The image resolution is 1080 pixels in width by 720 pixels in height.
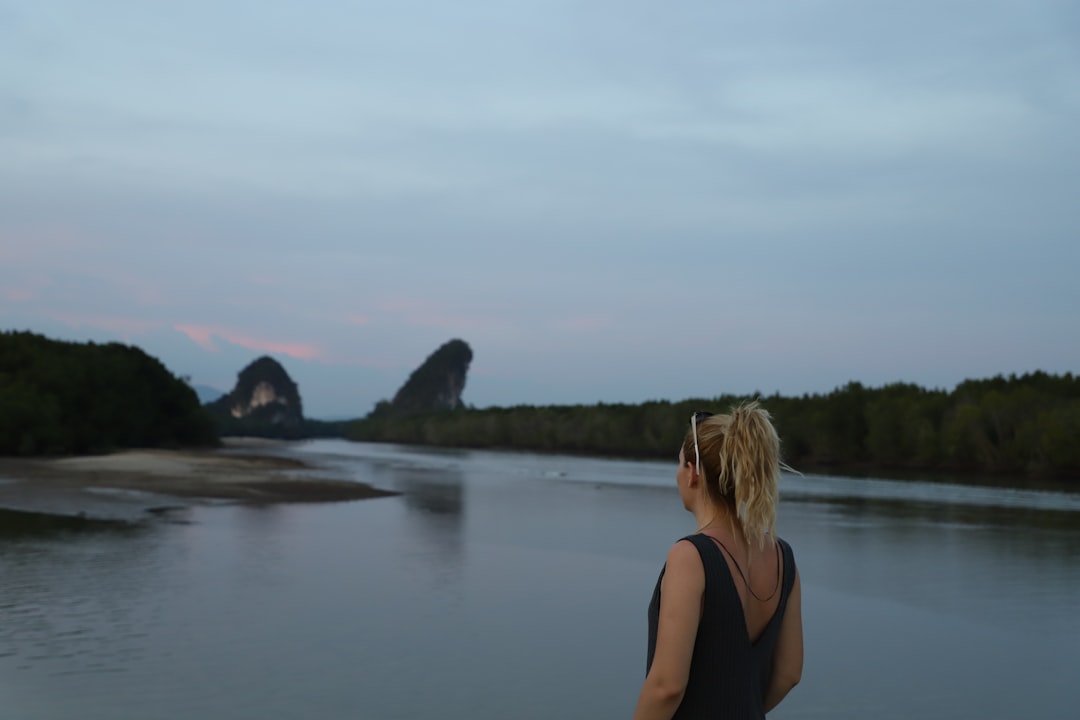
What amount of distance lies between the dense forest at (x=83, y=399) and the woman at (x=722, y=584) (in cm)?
5079

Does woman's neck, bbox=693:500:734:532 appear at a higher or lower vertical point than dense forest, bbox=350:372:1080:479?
lower

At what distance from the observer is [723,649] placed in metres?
2.77

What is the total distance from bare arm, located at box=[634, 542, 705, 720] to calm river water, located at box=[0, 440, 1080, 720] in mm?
6413

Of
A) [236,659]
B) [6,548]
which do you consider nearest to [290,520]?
[6,548]

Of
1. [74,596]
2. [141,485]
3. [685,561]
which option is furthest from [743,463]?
[141,485]

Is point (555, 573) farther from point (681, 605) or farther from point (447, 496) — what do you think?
point (447, 496)

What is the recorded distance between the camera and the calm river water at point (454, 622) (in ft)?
29.9

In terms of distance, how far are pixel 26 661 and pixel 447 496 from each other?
83.0ft

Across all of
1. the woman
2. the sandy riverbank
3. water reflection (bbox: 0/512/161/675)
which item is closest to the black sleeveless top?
the woman

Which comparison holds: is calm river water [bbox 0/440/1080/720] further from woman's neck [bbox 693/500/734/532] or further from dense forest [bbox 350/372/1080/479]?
dense forest [bbox 350/372/1080/479]

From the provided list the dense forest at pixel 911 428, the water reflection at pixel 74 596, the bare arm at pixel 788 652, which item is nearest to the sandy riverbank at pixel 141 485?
the water reflection at pixel 74 596

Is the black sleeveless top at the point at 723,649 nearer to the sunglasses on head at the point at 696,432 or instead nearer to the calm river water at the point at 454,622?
the sunglasses on head at the point at 696,432

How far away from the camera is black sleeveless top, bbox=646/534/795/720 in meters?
2.64

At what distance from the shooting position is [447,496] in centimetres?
3484
